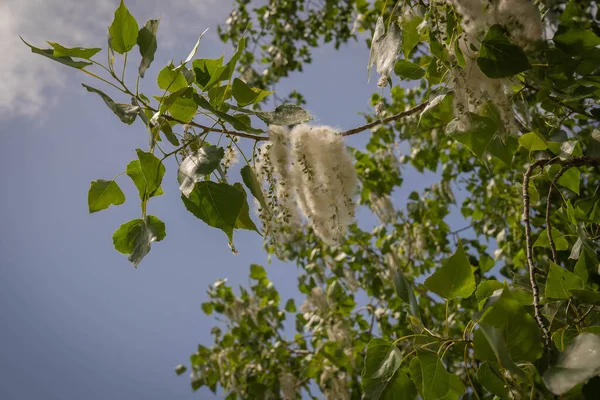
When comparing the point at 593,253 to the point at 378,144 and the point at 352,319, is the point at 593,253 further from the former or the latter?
the point at 378,144

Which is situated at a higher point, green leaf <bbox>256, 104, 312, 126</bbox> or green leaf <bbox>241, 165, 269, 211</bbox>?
green leaf <bbox>256, 104, 312, 126</bbox>

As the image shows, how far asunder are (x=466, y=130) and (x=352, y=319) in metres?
2.02

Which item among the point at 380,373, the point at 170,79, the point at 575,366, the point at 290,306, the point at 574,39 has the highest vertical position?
the point at 290,306

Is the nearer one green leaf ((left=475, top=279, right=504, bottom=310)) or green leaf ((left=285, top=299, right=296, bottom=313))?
green leaf ((left=475, top=279, right=504, bottom=310))

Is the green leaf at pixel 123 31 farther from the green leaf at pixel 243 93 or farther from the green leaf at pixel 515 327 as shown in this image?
the green leaf at pixel 515 327

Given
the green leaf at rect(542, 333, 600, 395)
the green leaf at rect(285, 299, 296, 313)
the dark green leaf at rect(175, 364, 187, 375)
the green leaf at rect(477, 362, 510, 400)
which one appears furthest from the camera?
the dark green leaf at rect(175, 364, 187, 375)

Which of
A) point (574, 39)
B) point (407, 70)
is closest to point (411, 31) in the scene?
point (407, 70)

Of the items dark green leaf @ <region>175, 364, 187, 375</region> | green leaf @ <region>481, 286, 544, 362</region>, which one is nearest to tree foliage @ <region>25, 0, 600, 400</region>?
green leaf @ <region>481, 286, 544, 362</region>

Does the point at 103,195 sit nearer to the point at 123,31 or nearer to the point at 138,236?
the point at 138,236

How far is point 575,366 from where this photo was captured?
1.46 feet

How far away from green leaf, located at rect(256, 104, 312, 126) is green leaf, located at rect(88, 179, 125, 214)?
0.86 feet

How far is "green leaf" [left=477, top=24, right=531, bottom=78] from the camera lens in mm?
573

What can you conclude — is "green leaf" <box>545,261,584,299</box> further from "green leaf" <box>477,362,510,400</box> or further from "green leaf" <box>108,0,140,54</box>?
"green leaf" <box>108,0,140,54</box>

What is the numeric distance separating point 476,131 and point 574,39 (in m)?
0.19
